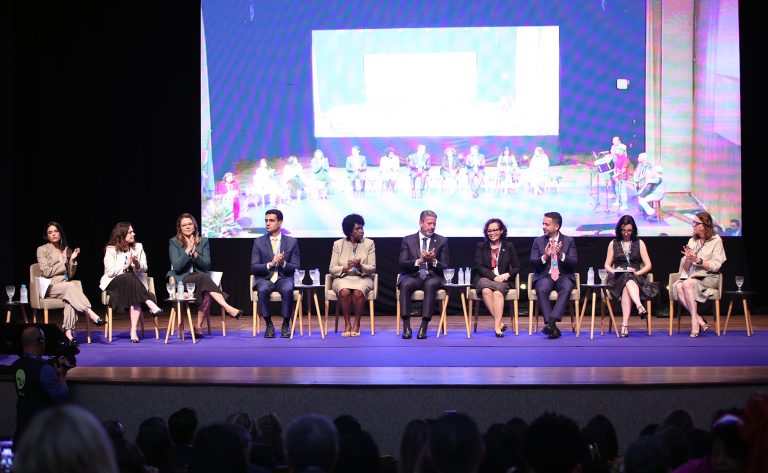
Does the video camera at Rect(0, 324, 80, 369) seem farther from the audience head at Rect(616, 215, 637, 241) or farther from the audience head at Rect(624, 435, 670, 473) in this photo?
the audience head at Rect(616, 215, 637, 241)

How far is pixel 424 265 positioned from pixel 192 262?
6.56ft

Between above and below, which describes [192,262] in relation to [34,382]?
above

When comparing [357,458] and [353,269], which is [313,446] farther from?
[353,269]

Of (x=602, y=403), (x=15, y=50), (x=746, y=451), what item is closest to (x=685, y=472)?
(x=746, y=451)

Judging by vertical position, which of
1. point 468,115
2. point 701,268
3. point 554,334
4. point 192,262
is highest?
point 468,115

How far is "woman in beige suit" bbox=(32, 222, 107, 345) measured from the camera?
7.06 metres

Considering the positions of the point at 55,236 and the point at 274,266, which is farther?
the point at 274,266

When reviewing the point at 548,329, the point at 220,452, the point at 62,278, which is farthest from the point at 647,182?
the point at 220,452

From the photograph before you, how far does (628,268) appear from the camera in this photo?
7.33 meters

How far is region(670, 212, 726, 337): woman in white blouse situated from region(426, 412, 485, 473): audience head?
5.47 m

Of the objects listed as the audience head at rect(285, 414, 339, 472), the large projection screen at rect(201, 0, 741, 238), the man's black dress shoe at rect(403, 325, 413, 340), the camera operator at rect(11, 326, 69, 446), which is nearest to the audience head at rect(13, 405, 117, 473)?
the audience head at rect(285, 414, 339, 472)

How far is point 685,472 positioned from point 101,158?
8102 millimetres

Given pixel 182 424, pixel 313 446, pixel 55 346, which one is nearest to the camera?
pixel 313 446

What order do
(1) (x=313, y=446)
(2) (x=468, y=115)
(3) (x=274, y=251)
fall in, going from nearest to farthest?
(1) (x=313, y=446) < (3) (x=274, y=251) < (2) (x=468, y=115)
